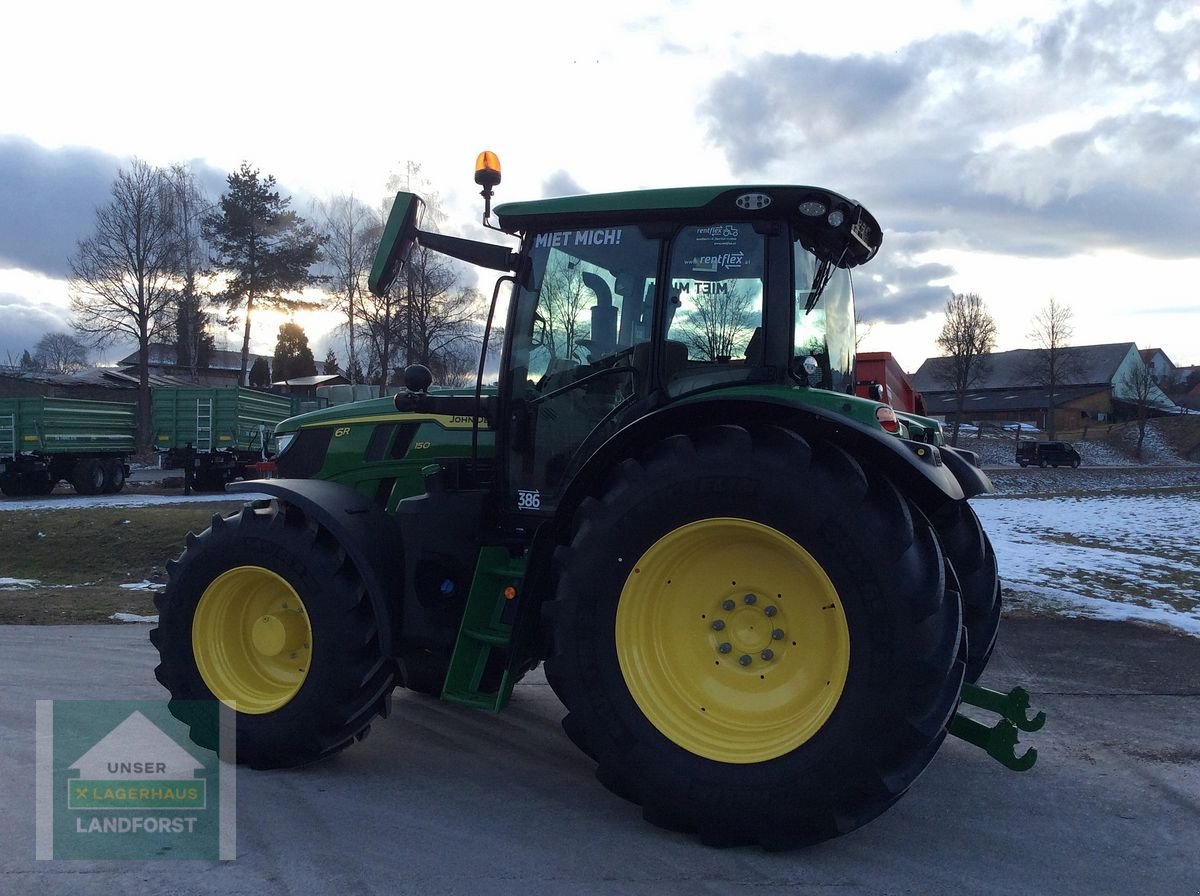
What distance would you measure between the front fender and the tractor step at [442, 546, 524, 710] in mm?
368

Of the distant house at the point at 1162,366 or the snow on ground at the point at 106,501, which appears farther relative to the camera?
the distant house at the point at 1162,366

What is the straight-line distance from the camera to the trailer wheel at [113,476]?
2353 centimetres

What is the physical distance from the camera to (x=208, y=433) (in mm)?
24125

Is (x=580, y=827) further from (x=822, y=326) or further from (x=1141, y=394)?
(x=1141, y=394)

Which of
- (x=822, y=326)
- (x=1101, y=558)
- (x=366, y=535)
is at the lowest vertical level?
(x=1101, y=558)

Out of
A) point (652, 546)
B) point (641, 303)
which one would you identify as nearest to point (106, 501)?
point (641, 303)

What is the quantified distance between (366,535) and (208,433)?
21548 mm

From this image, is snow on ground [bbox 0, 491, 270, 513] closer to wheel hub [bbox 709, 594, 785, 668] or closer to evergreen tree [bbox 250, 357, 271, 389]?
wheel hub [bbox 709, 594, 785, 668]

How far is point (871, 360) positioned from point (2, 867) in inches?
233

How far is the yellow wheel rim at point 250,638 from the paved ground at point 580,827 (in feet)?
1.46

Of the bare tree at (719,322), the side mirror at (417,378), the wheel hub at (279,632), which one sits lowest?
the wheel hub at (279,632)

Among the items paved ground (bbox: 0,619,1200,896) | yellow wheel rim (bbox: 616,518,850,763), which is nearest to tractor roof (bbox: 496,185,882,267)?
yellow wheel rim (bbox: 616,518,850,763)

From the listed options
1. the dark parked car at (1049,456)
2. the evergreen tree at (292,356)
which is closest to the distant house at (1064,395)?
the dark parked car at (1049,456)

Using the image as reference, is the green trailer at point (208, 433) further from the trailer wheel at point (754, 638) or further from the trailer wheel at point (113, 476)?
the trailer wheel at point (754, 638)
